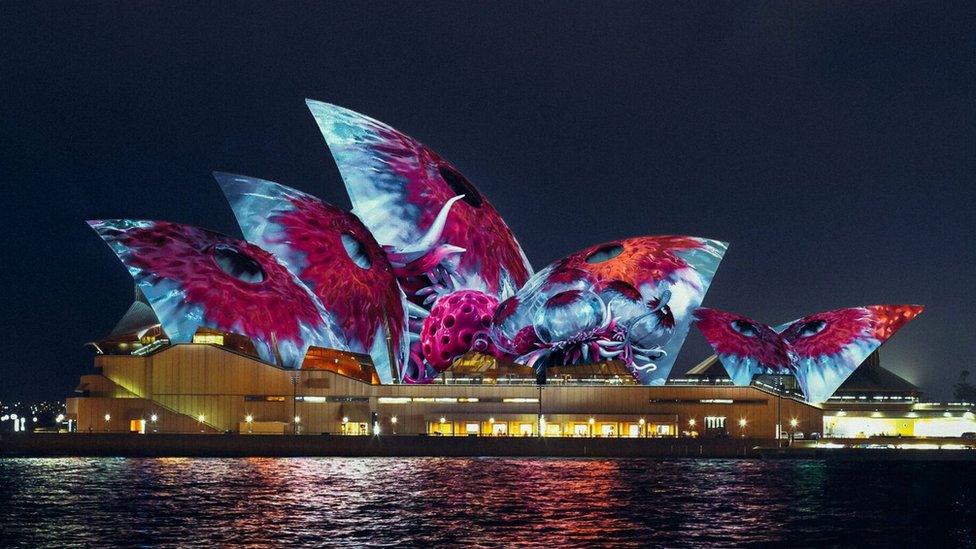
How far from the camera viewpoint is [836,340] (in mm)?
121000

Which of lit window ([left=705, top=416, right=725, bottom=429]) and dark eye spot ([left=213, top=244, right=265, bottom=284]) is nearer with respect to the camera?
dark eye spot ([left=213, top=244, right=265, bottom=284])

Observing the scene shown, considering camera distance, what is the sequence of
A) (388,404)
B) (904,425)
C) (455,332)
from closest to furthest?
(388,404) < (455,332) < (904,425)

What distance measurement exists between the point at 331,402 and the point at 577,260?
942 inches

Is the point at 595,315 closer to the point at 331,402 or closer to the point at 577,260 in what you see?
the point at 577,260

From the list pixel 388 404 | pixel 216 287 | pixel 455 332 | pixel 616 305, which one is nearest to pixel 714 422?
pixel 616 305

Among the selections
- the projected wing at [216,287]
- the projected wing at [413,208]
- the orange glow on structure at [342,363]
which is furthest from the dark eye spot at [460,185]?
the projected wing at [216,287]

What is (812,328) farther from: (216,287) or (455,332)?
(216,287)

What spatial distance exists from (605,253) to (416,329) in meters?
16.2

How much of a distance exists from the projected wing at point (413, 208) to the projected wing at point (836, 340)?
25.2 m

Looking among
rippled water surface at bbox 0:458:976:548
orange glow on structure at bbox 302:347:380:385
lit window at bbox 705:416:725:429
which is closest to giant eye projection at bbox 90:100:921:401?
orange glow on structure at bbox 302:347:380:385

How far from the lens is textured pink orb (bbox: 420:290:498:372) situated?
114m

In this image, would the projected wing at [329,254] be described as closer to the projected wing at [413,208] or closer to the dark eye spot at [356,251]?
the dark eye spot at [356,251]

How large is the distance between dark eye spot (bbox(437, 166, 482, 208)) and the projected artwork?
20.6 metres

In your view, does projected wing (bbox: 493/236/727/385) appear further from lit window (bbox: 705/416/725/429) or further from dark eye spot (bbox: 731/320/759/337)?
lit window (bbox: 705/416/725/429)
